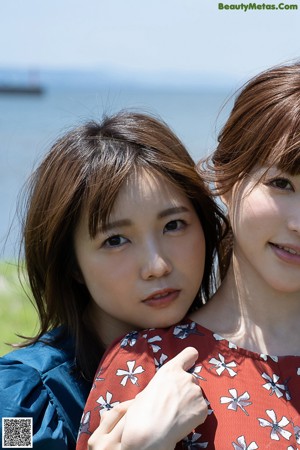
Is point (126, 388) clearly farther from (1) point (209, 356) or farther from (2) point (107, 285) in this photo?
(2) point (107, 285)

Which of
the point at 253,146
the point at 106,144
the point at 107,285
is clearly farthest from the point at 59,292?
the point at 253,146

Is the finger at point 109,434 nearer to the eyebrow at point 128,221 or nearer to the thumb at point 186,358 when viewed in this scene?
the thumb at point 186,358

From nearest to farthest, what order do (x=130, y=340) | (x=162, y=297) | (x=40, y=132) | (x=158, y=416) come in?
(x=158, y=416) < (x=130, y=340) < (x=162, y=297) < (x=40, y=132)

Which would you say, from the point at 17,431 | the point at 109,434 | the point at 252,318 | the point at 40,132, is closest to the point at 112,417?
the point at 109,434

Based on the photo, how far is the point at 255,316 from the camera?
190cm

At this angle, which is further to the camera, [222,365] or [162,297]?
[162,297]

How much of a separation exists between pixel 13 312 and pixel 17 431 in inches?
107

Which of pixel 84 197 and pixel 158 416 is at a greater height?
pixel 84 197

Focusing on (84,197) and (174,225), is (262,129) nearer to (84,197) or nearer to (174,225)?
(174,225)

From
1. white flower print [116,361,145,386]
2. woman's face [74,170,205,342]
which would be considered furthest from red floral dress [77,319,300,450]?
woman's face [74,170,205,342]

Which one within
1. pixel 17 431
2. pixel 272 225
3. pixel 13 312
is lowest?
pixel 13 312

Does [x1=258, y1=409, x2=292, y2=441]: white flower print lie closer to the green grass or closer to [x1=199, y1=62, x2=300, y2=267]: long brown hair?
[x1=199, y1=62, x2=300, y2=267]: long brown hair

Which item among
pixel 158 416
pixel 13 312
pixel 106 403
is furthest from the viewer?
pixel 13 312

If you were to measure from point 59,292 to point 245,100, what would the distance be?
2.11 feet
